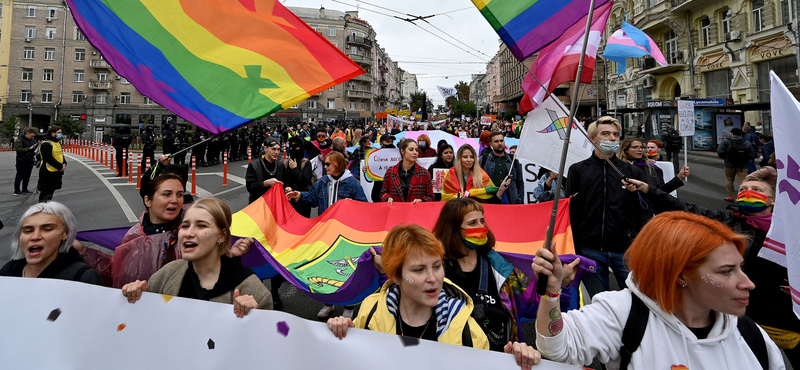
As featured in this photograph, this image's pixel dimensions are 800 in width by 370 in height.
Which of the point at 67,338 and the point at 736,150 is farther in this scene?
the point at 736,150

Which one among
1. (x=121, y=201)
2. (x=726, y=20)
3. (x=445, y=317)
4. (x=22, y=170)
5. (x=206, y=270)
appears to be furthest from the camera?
(x=726, y=20)

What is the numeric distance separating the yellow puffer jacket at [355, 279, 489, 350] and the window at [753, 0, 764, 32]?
31604mm

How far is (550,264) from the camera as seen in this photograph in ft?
5.24

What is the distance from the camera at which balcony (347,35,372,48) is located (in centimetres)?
7294

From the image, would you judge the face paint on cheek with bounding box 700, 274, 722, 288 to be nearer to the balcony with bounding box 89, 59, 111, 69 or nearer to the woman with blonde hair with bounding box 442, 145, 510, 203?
the woman with blonde hair with bounding box 442, 145, 510, 203

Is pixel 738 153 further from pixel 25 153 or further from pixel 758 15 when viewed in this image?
pixel 758 15

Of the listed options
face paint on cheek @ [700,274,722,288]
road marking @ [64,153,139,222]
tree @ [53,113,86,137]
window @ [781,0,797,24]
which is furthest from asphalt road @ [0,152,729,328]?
tree @ [53,113,86,137]

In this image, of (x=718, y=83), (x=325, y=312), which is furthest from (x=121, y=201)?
(x=718, y=83)

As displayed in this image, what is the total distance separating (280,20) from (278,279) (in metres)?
2.58

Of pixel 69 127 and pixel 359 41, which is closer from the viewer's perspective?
pixel 69 127

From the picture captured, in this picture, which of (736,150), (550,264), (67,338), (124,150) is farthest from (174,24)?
(124,150)

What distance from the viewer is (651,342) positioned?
1.59 m

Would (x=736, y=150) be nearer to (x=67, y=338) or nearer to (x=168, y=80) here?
→ (x=168, y=80)

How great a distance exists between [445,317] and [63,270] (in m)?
2.13
